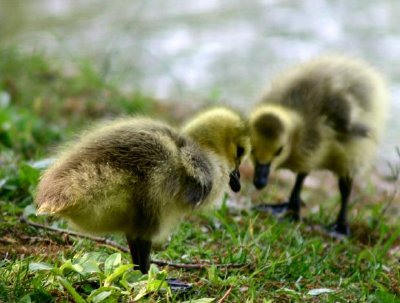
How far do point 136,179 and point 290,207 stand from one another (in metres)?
2.02

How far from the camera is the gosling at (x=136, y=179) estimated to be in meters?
2.57

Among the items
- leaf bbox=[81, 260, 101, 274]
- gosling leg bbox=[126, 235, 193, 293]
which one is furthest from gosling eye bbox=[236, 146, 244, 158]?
leaf bbox=[81, 260, 101, 274]

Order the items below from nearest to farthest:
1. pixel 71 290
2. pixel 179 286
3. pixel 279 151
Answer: pixel 71 290 → pixel 179 286 → pixel 279 151

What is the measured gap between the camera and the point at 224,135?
321 centimetres

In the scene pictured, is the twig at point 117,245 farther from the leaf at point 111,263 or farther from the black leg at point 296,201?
the black leg at point 296,201

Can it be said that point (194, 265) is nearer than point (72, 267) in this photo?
No

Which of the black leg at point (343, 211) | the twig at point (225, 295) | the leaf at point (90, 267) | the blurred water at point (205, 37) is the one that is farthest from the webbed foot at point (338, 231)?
the blurred water at point (205, 37)

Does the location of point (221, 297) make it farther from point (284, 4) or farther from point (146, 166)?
point (284, 4)

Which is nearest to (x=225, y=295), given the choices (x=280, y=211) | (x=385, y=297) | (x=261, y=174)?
(x=385, y=297)

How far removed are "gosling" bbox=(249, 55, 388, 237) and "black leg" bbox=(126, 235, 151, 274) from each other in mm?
1504

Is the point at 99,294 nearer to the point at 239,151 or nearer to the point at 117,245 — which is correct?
the point at 117,245

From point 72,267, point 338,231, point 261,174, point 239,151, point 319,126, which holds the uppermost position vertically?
point 239,151

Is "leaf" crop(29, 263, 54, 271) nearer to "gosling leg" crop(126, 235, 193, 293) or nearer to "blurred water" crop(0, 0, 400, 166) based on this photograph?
"gosling leg" crop(126, 235, 193, 293)

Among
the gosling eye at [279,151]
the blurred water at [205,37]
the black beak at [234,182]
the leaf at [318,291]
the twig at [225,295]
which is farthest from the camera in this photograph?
the blurred water at [205,37]
